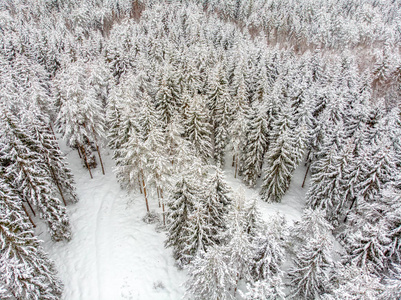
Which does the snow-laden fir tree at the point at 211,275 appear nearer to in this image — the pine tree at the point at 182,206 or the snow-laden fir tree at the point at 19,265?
the pine tree at the point at 182,206

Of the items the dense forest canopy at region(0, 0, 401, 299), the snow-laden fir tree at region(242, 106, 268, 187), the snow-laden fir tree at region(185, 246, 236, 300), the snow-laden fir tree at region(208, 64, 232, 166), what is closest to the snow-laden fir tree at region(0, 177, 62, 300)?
the dense forest canopy at region(0, 0, 401, 299)

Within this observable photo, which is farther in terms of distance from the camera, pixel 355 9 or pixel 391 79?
pixel 355 9

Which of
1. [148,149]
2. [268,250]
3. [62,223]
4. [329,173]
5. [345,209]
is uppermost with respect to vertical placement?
[148,149]

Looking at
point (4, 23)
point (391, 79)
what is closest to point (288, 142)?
A: point (391, 79)

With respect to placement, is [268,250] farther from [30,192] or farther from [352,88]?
[352,88]

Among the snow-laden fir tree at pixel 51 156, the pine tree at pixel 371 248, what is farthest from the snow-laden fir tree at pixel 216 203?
the snow-laden fir tree at pixel 51 156
